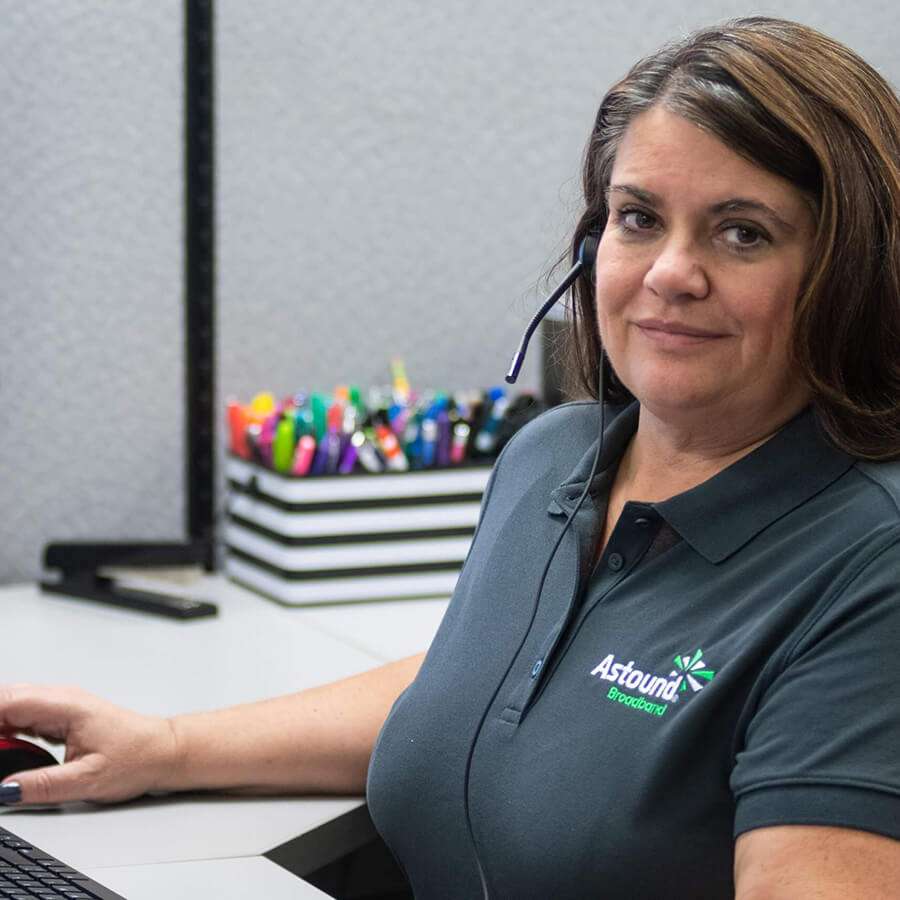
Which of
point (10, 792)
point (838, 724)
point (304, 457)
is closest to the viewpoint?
point (838, 724)

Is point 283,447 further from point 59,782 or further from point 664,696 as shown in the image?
point 664,696

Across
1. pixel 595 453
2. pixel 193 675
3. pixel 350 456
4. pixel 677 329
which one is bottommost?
pixel 193 675

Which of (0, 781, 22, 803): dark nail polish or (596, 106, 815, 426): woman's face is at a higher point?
(596, 106, 815, 426): woman's face

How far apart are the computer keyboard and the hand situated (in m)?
0.11

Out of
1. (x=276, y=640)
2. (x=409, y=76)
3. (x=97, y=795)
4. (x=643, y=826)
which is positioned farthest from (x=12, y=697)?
(x=409, y=76)

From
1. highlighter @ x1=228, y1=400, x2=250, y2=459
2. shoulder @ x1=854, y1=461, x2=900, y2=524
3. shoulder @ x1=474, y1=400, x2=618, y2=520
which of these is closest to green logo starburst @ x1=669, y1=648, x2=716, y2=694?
shoulder @ x1=854, y1=461, x2=900, y2=524

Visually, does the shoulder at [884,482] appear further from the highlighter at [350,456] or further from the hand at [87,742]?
the highlighter at [350,456]

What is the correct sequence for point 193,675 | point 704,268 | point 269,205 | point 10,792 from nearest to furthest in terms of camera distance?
1. point 704,268
2. point 10,792
3. point 193,675
4. point 269,205

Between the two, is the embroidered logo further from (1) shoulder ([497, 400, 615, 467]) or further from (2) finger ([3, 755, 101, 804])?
(2) finger ([3, 755, 101, 804])

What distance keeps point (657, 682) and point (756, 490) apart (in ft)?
0.40

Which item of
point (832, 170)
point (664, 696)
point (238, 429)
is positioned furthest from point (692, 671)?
point (238, 429)

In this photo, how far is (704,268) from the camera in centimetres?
82

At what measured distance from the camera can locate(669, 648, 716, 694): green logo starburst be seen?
782mm

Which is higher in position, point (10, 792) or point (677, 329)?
point (677, 329)
